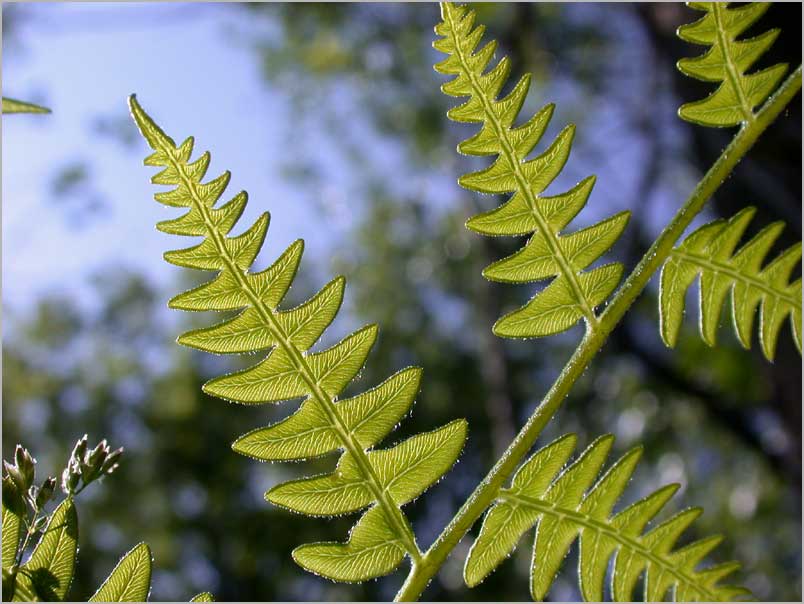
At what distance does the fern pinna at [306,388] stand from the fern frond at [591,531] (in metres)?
0.06

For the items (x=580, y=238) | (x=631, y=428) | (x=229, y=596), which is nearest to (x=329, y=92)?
(x=631, y=428)

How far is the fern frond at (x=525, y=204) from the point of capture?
619 mm

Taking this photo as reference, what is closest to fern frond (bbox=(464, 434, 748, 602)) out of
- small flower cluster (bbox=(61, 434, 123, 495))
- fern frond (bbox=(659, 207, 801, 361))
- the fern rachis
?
the fern rachis

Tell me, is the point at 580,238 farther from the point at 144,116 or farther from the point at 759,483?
the point at 759,483

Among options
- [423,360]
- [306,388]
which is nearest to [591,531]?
[306,388]

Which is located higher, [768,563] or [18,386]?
[18,386]

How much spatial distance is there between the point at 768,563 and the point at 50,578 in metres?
11.5

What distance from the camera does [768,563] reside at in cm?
1029

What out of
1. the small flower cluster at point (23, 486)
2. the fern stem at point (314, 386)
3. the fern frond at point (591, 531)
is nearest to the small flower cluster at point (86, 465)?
the small flower cluster at point (23, 486)

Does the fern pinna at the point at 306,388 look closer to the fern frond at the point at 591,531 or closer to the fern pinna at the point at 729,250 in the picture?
the fern frond at the point at 591,531

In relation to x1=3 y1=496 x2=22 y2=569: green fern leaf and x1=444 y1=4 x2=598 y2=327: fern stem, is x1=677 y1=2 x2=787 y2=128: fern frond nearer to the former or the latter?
x1=444 y1=4 x2=598 y2=327: fern stem

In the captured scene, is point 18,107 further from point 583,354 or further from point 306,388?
point 583,354

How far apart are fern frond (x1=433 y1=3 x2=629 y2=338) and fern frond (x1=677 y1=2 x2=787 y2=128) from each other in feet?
0.41

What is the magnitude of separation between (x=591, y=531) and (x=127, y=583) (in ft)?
1.08
